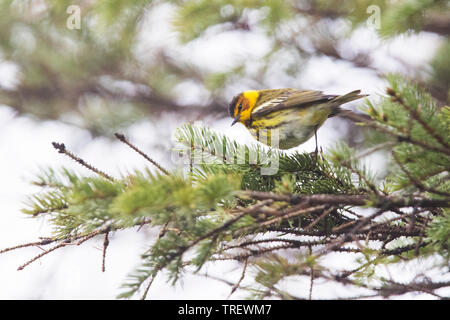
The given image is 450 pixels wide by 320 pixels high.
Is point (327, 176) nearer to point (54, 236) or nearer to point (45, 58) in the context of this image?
point (54, 236)

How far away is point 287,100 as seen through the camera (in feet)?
9.07

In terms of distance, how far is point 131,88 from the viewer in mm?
4848

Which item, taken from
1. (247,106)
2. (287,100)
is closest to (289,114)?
(287,100)

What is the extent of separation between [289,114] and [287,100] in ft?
0.42

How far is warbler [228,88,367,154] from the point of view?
2582 mm

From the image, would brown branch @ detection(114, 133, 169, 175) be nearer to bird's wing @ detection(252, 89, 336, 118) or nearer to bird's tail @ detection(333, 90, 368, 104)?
bird's tail @ detection(333, 90, 368, 104)

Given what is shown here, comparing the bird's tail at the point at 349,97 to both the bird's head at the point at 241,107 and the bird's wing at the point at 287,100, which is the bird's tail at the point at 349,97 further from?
the bird's head at the point at 241,107

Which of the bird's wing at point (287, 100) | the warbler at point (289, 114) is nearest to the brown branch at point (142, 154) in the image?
the warbler at point (289, 114)

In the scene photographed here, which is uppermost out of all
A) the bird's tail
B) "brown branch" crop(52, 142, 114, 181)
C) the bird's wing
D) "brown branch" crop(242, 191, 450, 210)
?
the bird's wing

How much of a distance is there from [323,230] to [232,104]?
58.1 inches

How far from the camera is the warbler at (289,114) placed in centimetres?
258

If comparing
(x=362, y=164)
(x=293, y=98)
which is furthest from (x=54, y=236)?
(x=293, y=98)

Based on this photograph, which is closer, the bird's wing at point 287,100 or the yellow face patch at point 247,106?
the bird's wing at point 287,100

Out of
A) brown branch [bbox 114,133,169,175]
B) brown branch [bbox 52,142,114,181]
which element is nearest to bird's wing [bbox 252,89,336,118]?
brown branch [bbox 114,133,169,175]
